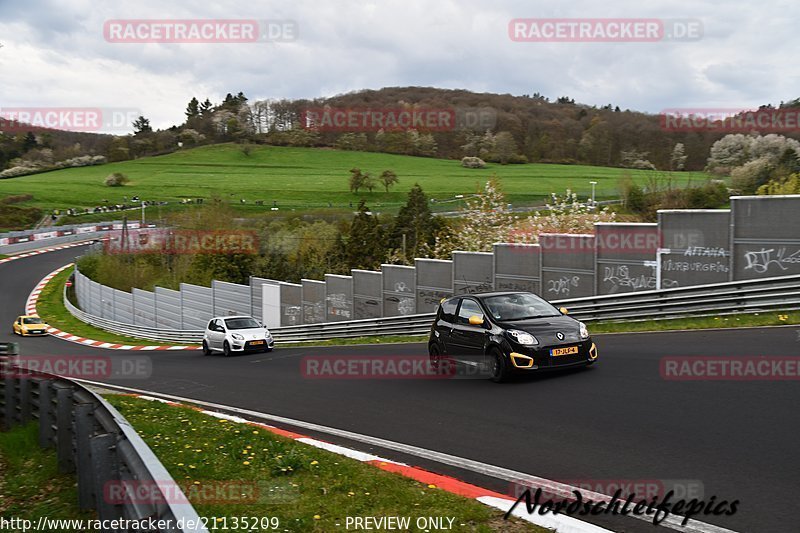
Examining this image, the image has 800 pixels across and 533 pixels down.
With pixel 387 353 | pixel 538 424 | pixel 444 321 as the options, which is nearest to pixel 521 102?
pixel 387 353

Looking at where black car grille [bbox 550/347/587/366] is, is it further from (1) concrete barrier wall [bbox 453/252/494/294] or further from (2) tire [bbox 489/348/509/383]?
(1) concrete barrier wall [bbox 453/252/494/294]

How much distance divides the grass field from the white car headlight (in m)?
32.9

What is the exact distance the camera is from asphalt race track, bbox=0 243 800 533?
684 cm

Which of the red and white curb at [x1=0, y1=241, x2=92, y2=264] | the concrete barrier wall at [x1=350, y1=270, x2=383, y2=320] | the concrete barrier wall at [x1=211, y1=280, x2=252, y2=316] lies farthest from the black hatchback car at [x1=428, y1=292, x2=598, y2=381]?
the red and white curb at [x1=0, y1=241, x2=92, y2=264]

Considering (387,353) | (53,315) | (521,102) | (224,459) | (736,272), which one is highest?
(521,102)

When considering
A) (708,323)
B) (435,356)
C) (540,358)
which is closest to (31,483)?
(540,358)

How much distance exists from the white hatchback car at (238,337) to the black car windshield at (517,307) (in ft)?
54.5

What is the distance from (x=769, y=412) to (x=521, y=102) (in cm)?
7312

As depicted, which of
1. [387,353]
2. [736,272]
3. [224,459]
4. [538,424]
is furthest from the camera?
[387,353]

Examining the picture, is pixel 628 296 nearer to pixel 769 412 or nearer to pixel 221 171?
pixel 769 412

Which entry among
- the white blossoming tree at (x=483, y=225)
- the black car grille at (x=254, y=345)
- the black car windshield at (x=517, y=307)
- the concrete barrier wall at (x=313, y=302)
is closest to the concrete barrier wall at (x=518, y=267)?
the black car windshield at (x=517, y=307)

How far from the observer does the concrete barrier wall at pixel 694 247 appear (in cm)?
1833

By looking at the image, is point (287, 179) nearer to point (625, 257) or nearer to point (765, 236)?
point (625, 257)

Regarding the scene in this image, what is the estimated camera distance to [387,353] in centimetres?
2125
